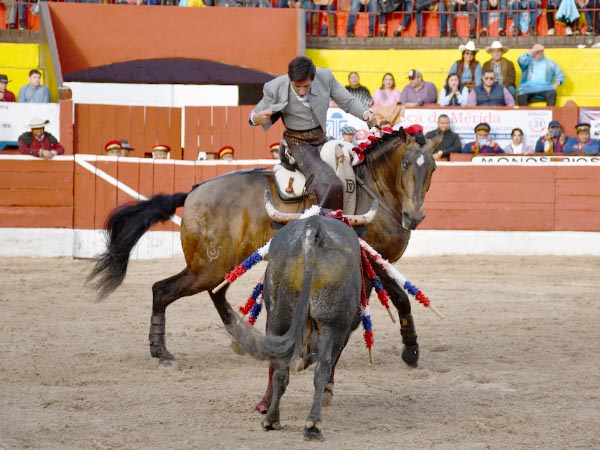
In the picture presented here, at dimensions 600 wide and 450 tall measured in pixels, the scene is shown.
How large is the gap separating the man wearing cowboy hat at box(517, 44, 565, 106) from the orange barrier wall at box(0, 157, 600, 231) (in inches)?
83.4

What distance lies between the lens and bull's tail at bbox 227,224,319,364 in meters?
4.60

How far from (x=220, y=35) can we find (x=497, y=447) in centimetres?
1292

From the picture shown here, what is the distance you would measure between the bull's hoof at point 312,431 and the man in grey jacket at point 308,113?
6.03 ft

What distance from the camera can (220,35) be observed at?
16.8 metres

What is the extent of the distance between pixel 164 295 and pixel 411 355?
1554 mm

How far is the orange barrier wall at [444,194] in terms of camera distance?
42.3 feet

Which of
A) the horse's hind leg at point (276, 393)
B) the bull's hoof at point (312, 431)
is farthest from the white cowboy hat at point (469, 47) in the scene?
the bull's hoof at point (312, 431)

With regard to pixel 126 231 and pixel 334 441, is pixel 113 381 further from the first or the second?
pixel 334 441

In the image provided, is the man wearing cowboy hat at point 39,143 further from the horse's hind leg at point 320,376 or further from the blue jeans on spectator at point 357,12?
the horse's hind leg at point 320,376

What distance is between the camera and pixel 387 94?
14.6 metres

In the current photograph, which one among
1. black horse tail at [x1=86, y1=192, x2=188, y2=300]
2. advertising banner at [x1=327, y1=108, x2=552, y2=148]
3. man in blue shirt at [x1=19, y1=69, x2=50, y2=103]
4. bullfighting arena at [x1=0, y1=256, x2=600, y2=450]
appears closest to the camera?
bullfighting arena at [x1=0, y1=256, x2=600, y2=450]

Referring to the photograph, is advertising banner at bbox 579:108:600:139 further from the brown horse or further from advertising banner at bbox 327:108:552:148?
the brown horse

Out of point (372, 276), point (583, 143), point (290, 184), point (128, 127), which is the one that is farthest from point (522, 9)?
point (372, 276)

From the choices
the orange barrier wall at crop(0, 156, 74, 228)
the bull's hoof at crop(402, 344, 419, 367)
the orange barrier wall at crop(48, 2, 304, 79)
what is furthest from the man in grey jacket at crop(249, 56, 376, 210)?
the orange barrier wall at crop(48, 2, 304, 79)
